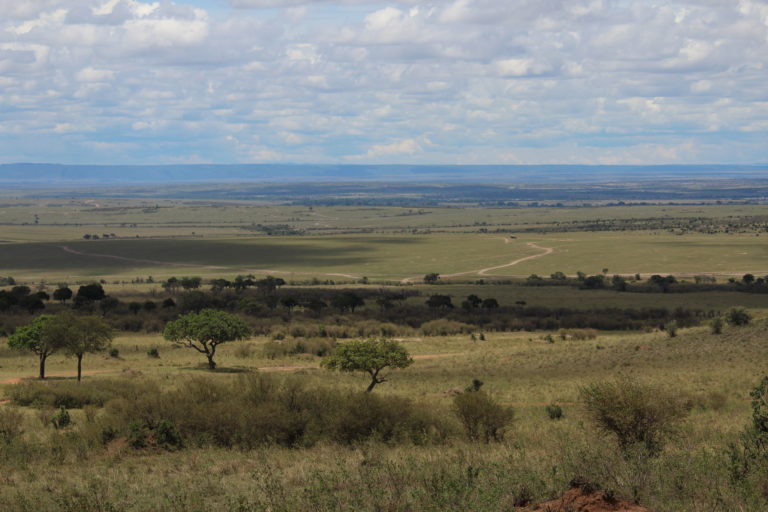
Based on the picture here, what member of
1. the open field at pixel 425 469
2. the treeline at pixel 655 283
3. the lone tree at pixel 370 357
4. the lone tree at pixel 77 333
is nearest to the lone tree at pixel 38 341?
the lone tree at pixel 77 333

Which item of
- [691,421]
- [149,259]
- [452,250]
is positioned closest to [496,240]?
[452,250]

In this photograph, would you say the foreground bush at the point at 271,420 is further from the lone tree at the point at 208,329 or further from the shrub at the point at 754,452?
the lone tree at the point at 208,329

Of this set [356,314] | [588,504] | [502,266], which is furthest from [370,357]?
[502,266]

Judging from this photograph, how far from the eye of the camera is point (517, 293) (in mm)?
96875

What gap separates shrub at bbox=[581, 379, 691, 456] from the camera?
67.8 feet

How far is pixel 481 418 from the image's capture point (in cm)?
2383

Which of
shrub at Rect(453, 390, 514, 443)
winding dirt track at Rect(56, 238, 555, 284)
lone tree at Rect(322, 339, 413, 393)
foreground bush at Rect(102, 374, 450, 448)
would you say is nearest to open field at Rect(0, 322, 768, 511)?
shrub at Rect(453, 390, 514, 443)

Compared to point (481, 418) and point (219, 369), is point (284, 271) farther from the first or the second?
point (481, 418)

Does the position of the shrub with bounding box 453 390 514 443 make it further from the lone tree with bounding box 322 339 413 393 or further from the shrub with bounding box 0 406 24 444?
the lone tree with bounding box 322 339 413 393

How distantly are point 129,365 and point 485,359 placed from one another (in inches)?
798

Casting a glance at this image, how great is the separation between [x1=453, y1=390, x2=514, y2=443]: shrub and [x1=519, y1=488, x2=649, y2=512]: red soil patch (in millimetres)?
9414

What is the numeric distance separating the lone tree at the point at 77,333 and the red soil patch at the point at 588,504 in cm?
3109

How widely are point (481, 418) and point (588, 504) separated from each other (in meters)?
10.2

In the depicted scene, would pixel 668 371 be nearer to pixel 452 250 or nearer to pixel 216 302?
pixel 216 302
